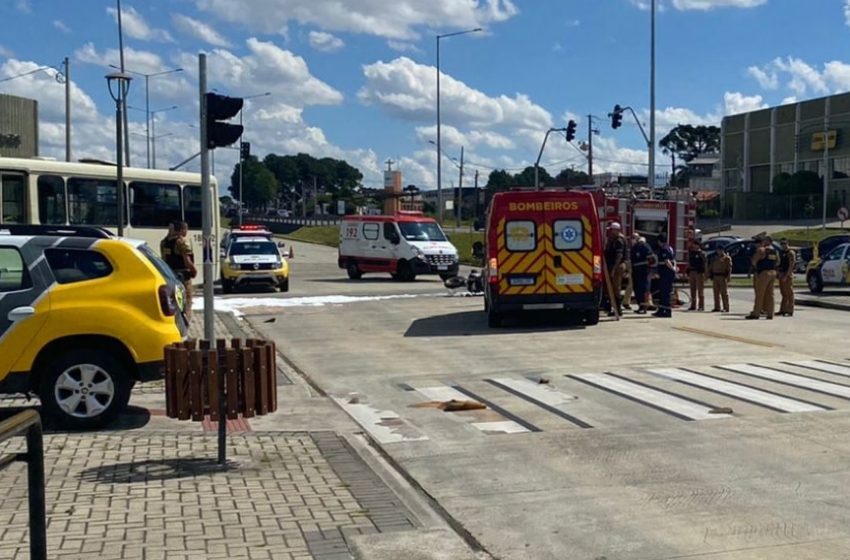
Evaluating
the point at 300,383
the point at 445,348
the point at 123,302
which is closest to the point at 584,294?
the point at 445,348

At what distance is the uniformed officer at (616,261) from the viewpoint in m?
19.5

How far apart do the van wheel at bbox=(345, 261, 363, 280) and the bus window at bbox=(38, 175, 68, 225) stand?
12.8 metres

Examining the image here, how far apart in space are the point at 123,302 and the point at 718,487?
5236mm

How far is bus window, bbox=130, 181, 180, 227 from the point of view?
1003 inches

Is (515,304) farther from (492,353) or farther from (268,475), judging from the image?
(268,475)

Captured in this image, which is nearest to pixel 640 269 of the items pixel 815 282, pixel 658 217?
pixel 658 217

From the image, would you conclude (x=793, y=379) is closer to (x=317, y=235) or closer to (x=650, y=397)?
(x=650, y=397)

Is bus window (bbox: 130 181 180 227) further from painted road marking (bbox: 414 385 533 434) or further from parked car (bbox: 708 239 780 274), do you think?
parked car (bbox: 708 239 780 274)

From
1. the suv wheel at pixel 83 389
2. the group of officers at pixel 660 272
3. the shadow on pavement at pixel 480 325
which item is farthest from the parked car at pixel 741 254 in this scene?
Answer: the suv wheel at pixel 83 389

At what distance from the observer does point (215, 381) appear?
7.10 metres

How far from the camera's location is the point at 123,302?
8.69m

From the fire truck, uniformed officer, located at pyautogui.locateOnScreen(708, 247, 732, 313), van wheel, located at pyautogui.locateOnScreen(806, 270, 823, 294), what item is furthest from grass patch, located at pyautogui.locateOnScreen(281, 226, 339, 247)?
uniformed officer, located at pyautogui.locateOnScreen(708, 247, 732, 313)

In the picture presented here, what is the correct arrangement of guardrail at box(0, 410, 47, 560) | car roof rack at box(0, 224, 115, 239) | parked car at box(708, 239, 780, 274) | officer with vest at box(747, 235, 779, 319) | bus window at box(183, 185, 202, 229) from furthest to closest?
parked car at box(708, 239, 780, 274) < bus window at box(183, 185, 202, 229) < officer with vest at box(747, 235, 779, 319) < car roof rack at box(0, 224, 115, 239) < guardrail at box(0, 410, 47, 560)

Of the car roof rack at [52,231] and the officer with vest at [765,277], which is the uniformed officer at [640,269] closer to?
the officer with vest at [765,277]
